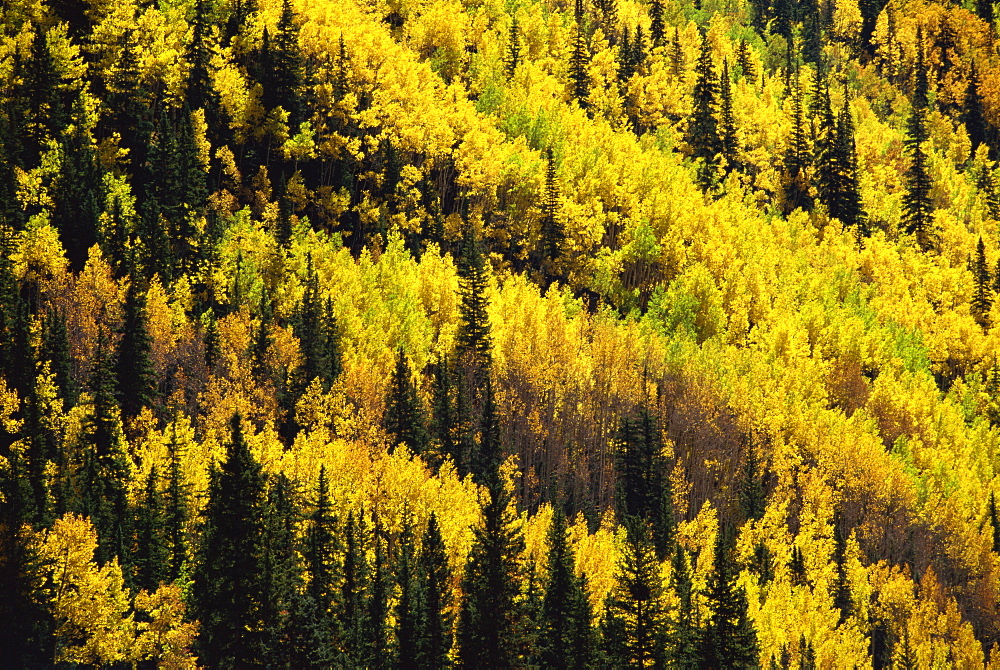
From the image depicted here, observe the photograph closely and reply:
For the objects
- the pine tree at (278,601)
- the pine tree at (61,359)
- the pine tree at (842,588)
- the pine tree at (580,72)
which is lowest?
the pine tree at (842,588)

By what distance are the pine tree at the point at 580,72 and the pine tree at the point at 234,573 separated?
4508 inches

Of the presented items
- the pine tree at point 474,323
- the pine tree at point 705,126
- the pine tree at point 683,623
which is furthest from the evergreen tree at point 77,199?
the pine tree at point 705,126

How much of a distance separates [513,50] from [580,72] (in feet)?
30.5

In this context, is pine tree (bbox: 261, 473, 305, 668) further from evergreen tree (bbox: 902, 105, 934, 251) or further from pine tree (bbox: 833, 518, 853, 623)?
evergreen tree (bbox: 902, 105, 934, 251)

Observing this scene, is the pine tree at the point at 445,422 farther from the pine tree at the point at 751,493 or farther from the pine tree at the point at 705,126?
the pine tree at the point at 705,126

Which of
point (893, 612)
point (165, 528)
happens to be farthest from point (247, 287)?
point (893, 612)

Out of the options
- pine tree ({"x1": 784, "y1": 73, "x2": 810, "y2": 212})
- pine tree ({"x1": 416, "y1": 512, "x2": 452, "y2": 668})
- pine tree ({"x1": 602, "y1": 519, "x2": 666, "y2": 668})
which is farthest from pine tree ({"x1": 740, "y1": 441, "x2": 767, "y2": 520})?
pine tree ({"x1": 784, "y1": 73, "x2": 810, "y2": 212})

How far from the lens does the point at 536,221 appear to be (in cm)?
14750

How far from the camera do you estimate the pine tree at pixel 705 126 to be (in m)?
175

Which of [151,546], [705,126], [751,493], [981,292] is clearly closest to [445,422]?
[751,493]

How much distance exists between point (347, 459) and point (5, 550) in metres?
24.7

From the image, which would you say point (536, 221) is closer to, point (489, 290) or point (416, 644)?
point (489, 290)

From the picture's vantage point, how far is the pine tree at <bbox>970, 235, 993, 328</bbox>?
16862 cm

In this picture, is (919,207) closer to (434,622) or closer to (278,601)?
(434,622)
